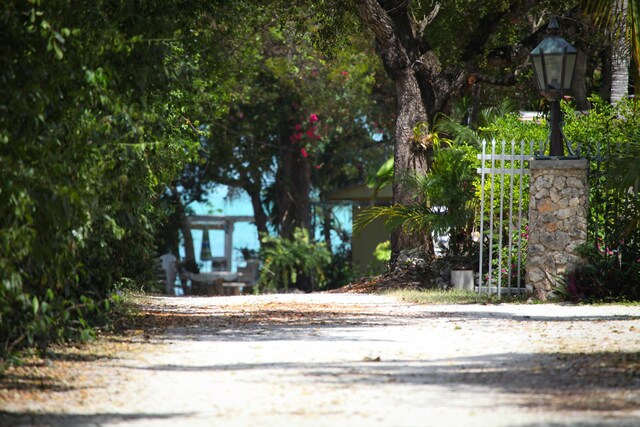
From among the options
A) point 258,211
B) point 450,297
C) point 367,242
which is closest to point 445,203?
point 450,297

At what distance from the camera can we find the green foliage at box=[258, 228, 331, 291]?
25734 millimetres

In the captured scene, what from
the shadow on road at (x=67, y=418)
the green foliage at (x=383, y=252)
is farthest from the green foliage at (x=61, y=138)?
the green foliage at (x=383, y=252)

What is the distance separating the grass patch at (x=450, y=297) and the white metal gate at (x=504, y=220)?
0.14 metres

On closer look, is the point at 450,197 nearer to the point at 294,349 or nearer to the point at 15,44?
the point at 294,349

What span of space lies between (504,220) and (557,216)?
2314 millimetres

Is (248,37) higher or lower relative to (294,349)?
higher

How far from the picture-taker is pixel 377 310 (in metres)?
13.1

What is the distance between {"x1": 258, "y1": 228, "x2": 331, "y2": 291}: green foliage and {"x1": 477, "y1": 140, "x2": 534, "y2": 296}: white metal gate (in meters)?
9.45

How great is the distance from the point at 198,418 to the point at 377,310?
751 centimetres

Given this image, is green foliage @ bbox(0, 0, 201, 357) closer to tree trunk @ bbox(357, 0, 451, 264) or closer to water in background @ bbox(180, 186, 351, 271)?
tree trunk @ bbox(357, 0, 451, 264)

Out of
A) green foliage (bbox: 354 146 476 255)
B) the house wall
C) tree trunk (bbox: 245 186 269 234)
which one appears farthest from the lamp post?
tree trunk (bbox: 245 186 269 234)

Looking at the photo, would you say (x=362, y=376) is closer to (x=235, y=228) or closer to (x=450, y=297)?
(x=450, y=297)

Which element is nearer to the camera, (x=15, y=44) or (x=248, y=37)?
(x=15, y=44)

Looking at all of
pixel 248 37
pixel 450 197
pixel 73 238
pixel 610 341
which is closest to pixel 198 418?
pixel 73 238
